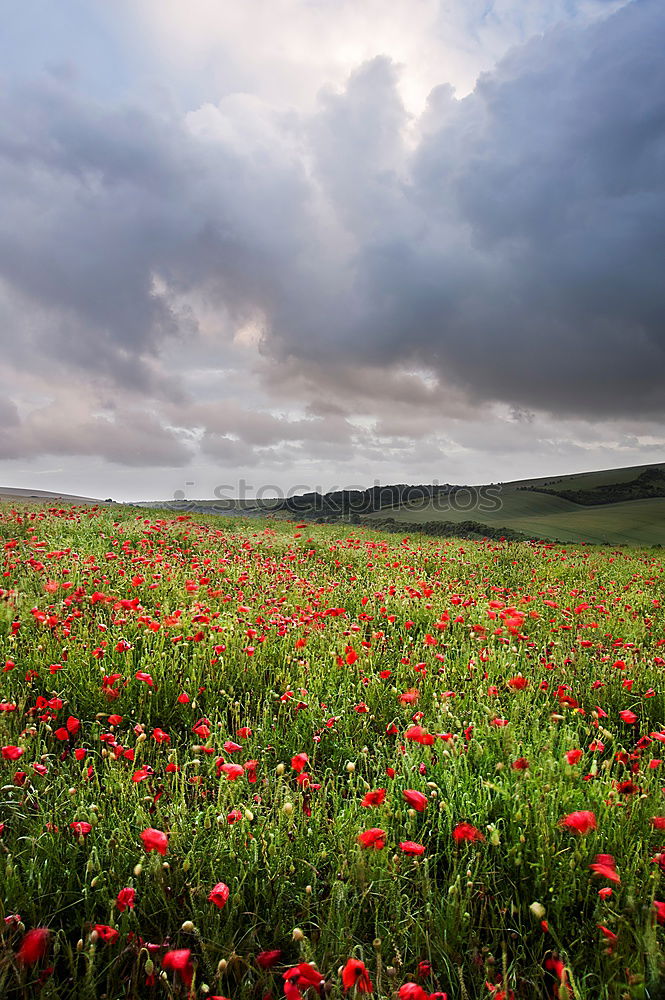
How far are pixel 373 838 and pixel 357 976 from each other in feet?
1.67

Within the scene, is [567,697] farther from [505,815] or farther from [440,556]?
[440,556]

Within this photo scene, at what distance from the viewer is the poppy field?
1.91 metres

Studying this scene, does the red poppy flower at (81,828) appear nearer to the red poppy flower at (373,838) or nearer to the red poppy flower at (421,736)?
the red poppy flower at (373,838)

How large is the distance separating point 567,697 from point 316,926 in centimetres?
286

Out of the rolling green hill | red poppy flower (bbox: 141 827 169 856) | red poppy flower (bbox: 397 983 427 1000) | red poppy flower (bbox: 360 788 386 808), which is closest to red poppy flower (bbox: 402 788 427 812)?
red poppy flower (bbox: 360 788 386 808)

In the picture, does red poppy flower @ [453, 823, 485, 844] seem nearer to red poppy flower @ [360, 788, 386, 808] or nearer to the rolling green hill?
red poppy flower @ [360, 788, 386, 808]

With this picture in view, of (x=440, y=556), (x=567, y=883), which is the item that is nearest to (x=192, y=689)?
(x=567, y=883)

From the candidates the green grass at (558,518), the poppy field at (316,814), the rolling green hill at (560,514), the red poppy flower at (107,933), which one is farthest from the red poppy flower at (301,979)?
the green grass at (558,518)

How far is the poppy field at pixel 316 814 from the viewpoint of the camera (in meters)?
1.91

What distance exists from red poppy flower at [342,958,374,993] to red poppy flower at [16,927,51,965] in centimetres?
108

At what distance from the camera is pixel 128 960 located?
1943 mm

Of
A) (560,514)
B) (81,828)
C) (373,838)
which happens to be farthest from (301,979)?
(560,514)

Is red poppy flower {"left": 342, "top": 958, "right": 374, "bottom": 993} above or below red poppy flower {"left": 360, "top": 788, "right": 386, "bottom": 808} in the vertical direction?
below

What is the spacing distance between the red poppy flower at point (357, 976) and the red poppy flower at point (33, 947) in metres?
1.08
